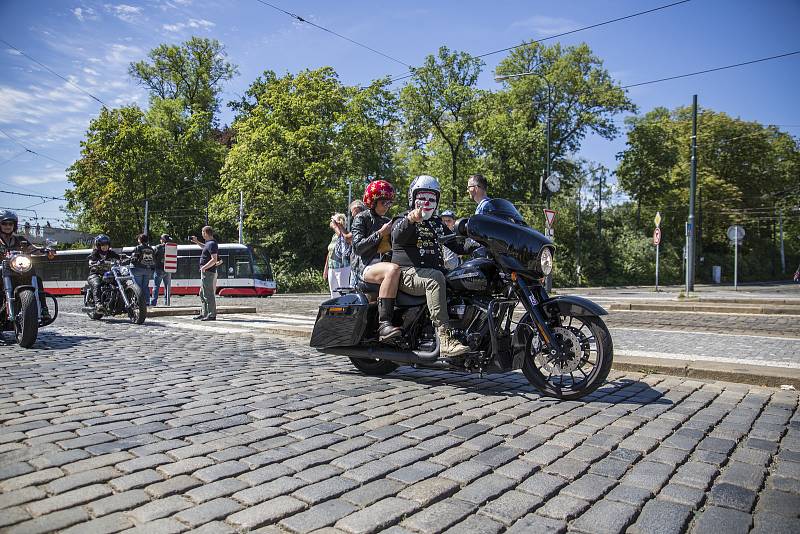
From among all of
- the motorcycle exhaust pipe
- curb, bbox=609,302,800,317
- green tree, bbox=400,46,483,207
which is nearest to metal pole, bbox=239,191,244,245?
green tree, bbox=400,46,483,207

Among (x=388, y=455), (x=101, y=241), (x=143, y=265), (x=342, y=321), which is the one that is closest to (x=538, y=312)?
(x=388, y=455)

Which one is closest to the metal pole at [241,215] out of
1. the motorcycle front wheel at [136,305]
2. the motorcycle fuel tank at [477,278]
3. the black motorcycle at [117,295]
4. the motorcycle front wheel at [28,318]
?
the black motorcycle at [117,295]

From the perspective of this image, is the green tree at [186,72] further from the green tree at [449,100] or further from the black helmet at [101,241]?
the black helmet at [101,241]

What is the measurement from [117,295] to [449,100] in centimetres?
3284

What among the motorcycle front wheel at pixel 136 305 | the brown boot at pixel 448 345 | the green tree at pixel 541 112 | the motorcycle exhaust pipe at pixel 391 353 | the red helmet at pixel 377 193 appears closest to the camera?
the brown boot at pixel 448 345

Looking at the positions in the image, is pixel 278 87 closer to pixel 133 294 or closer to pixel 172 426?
pixel 133 294

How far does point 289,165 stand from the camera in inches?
1441

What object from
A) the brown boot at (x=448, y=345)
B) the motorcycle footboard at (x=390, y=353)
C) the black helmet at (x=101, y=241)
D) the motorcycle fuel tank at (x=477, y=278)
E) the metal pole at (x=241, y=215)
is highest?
the metal pole at (x=241, y=215)

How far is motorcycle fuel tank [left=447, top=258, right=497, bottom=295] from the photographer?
15.1ft

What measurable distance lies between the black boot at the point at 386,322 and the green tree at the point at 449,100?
35.6 metres

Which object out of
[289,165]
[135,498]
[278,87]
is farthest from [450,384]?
[278,87]

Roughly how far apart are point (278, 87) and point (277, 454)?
129 ft

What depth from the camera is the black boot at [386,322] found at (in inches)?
196

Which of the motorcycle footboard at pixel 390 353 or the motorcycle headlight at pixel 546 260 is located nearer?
the motorcycle headlight at pixel 546 260
